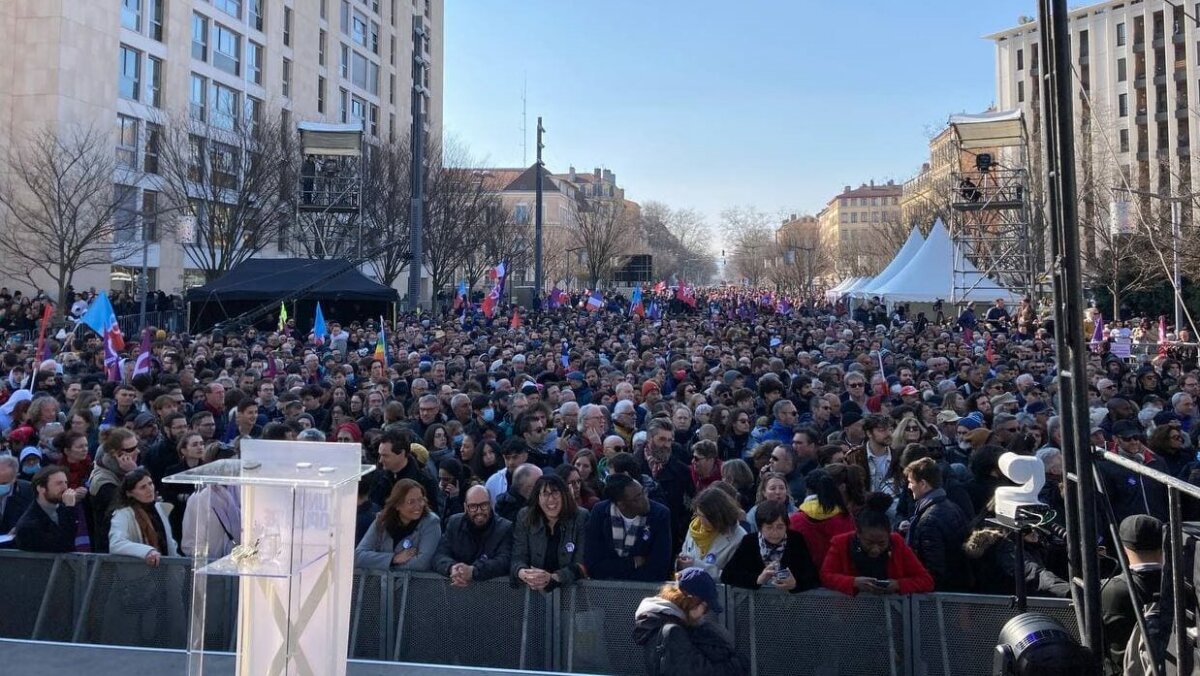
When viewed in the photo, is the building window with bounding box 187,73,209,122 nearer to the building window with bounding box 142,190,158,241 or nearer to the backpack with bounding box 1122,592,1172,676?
the building window with bounding box 142,190,158,241

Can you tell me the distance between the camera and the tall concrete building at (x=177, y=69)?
36.0m

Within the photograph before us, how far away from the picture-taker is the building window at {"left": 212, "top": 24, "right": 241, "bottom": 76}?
4519 centimetres

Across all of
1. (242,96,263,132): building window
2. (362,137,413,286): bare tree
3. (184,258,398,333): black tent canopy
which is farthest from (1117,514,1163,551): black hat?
(242,96,263,132): building window

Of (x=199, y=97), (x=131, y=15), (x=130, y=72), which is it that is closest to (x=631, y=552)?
(x=130, y=72)

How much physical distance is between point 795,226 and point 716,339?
332 feet

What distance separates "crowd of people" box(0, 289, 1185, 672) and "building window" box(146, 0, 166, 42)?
31266mm

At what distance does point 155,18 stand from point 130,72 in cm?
303

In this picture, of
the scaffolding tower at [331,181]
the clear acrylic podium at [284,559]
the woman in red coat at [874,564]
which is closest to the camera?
the clear acrylic podium at [284,559]

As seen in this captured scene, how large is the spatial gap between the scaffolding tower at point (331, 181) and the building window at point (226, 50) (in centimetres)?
1251

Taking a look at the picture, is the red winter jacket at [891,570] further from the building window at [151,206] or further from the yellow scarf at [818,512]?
the building window at [151,206]

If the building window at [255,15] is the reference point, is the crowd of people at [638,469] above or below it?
below

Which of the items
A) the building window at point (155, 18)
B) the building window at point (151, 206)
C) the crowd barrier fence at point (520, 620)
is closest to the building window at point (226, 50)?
the building window at point (155, 18)

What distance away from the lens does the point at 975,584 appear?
17.9 feet

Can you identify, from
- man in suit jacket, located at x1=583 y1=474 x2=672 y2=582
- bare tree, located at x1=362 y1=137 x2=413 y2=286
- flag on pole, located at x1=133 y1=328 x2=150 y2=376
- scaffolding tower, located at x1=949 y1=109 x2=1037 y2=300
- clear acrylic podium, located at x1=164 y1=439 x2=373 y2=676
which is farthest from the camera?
bare tree, located at x1=362 y1=137 x2=413 y2=286
